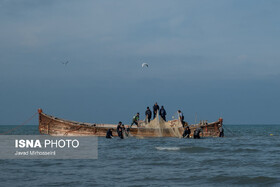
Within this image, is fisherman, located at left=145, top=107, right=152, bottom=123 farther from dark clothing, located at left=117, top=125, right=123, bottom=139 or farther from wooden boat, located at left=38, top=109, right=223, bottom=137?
dark clothing, located at left=117, top=125, right=123, bottom=139

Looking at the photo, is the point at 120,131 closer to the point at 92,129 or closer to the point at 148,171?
the point at 92,129

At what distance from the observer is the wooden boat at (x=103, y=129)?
32688mm

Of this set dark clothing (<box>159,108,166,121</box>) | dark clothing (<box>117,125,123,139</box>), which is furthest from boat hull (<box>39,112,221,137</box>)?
dark clothing (<box>117,125,123,139</box>)

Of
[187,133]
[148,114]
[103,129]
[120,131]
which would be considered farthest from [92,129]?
[187,133]

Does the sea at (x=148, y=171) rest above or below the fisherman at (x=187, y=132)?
below

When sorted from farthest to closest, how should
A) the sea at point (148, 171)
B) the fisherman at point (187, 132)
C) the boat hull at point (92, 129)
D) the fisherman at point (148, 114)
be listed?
the fisherman at point (148, 114)
the boat hull at point (92, 129)
the fisherman at point (187, 132)
the sea at point (148, 171)

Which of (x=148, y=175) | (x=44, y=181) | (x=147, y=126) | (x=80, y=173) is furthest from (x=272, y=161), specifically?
(x=147, y=126)

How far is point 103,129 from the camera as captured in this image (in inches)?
1379

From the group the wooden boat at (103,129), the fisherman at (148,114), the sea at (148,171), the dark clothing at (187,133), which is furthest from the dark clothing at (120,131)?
the sea at (148,171)

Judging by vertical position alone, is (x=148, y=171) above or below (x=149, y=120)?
below

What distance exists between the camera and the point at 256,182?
12.8 meters

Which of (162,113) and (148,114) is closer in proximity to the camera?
(162,113)

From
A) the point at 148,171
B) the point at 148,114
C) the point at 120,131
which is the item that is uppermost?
the point at 148,114

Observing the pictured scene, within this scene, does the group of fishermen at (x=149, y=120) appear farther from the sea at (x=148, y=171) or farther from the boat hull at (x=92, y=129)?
the sea at (x=148, y=171)
